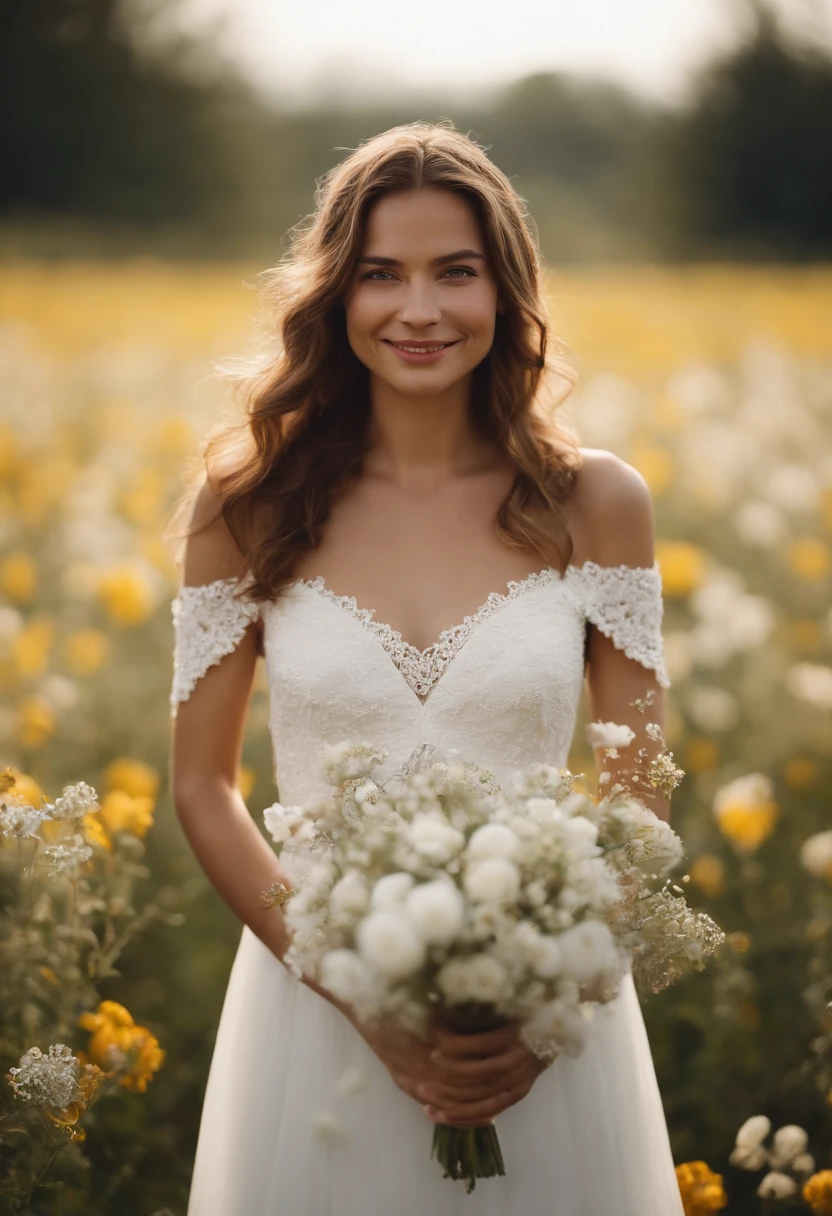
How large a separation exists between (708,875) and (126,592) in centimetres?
233

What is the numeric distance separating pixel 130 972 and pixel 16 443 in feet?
10.5

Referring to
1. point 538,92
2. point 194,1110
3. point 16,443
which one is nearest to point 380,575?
point 194,1110

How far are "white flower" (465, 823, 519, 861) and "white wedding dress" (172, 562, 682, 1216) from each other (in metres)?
0.97

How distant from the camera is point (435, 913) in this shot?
1.48m

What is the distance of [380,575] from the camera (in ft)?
8.90

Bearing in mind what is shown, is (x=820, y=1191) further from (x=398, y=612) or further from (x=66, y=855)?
(x=66, y=855)

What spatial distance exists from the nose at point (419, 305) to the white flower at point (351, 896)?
1323 millimetres

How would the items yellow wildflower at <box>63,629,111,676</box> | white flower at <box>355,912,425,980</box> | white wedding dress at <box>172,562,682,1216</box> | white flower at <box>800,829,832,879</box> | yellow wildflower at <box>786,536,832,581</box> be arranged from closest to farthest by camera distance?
white flower at <box>355,912,425,980</box> < white wedding dress at <box>172,562,682,1216</box> < white flower at <box>800,829,832,879</box> < yellow wildflower at <box>63,629,111,676</box> < yellow wildflower at <box>786,536,832,581</box>

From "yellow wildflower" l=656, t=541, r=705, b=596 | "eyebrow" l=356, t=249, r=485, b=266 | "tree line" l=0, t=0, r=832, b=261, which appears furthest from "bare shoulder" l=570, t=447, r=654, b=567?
"tree line" l=0, t=0, r=832, b=261

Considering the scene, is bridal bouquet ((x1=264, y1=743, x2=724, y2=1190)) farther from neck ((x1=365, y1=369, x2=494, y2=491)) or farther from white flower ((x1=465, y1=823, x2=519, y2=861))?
neck ((x1=365, y1=369, x2=494, y2=491))

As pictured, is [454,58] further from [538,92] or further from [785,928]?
[785,928]

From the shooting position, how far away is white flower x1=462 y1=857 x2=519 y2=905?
1.49 meters

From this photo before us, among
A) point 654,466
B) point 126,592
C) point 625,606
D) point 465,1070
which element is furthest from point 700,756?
point 465,1070

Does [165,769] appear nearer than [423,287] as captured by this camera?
No
